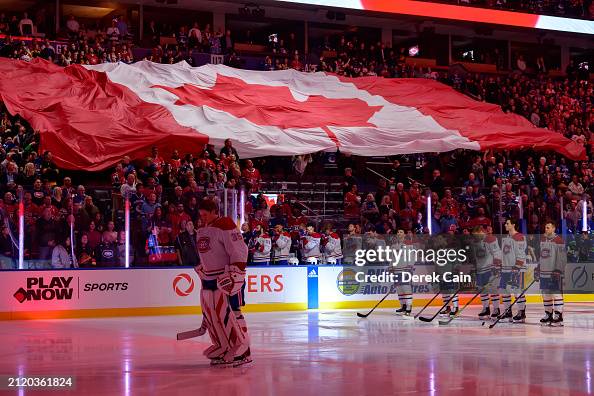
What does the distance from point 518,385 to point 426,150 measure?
20.5 meters

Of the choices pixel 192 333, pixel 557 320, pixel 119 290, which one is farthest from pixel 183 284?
pixel 192 333

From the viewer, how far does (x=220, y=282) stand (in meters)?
10.9

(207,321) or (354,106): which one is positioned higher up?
(354,106)

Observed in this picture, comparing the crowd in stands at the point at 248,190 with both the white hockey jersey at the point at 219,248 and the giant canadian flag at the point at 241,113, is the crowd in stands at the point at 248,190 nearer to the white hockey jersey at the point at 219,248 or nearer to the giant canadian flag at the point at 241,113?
the giant canadian flag at the point at 241,113

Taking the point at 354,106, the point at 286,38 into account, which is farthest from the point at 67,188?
the point at 286,38

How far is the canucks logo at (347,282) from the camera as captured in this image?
74.1 ft

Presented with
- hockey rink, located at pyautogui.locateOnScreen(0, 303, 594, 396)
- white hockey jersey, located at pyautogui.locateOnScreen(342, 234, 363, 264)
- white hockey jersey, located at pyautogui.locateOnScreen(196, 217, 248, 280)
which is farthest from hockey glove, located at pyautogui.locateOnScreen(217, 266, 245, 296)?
white hockey jersey, located at pyautogui.locateOnScreen(342, 234, 363, 264)

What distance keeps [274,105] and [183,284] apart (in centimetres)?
1067

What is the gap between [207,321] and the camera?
36.8ft

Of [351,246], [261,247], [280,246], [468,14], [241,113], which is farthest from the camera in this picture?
[468,14]

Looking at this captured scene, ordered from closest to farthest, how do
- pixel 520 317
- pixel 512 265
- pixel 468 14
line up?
pixel 520 317
pixel 512 265
pixel 468 14

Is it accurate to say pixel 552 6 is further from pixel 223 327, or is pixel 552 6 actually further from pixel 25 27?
pixel 223 327

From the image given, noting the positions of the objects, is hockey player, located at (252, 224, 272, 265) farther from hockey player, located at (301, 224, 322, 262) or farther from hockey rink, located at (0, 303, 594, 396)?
hockey rink, located at (0, 303, 594, 396)

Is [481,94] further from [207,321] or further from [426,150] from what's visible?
[207,321]
